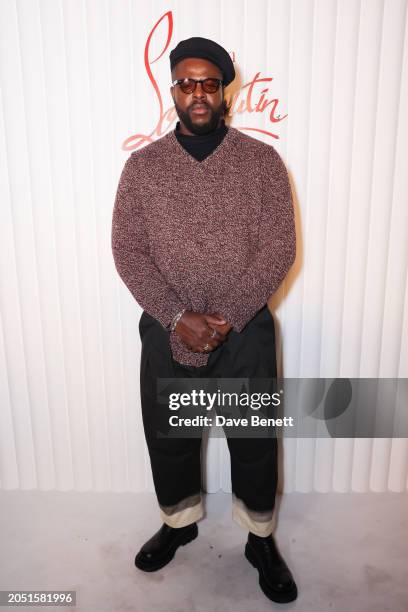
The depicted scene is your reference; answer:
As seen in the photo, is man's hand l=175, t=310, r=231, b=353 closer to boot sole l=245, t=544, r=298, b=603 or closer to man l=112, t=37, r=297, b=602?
man l=112, t=37, r=297, b=602

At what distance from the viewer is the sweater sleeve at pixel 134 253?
1.43 m

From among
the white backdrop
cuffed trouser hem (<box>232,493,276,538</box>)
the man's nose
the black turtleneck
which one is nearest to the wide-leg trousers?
cuffed trouser hem (<box>232,493,276,538</box>)

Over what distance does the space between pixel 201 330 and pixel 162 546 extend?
2.56 feet

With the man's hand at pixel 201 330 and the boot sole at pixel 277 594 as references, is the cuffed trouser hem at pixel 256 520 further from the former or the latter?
the man's hand at pixel 201 330

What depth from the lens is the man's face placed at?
1.37 m

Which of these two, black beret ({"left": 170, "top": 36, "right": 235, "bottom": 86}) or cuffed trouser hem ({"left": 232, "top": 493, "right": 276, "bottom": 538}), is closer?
black beret ({"left": 170, "top": 36, "right": 235, "bottom": 86})

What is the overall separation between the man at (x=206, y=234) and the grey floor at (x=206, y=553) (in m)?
0.15

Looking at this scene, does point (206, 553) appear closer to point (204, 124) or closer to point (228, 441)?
point (228, 441)

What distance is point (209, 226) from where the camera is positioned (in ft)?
4.57
